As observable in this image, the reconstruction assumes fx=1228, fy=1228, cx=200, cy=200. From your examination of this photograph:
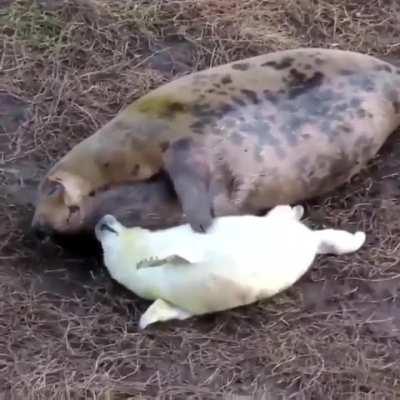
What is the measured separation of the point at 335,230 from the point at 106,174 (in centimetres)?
79

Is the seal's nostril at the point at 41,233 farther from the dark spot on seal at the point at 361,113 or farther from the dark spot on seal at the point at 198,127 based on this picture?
the dark spot on seal at the point at 361,113

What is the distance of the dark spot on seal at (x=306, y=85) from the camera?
4332 millimetres

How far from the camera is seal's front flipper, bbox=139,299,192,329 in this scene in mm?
3709

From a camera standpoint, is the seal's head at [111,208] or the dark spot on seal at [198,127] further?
the dark spot on seal at [198,127]

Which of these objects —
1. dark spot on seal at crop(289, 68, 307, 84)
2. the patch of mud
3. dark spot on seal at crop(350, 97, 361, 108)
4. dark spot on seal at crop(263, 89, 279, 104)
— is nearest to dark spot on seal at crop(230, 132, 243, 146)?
dark spot on seal at crop(263, 89, 279, 104)

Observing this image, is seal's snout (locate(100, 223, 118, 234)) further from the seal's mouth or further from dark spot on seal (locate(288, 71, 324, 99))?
dark spot on seal (locate(288, 71, 324, 99))

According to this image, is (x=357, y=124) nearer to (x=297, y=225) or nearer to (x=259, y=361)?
(x=297, y=225)

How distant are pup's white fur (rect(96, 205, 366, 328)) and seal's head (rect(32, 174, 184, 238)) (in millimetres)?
164

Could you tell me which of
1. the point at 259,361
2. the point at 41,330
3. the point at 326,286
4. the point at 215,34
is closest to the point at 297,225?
the point at 326,286

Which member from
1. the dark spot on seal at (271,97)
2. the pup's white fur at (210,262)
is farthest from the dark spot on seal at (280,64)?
the pup's white fur at (210,262)

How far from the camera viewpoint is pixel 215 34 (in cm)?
516

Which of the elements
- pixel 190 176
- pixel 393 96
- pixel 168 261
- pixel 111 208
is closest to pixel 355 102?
pixel 393 96

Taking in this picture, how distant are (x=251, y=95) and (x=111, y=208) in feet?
2.12

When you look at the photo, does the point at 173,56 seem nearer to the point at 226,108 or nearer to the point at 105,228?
the point at 226,108
